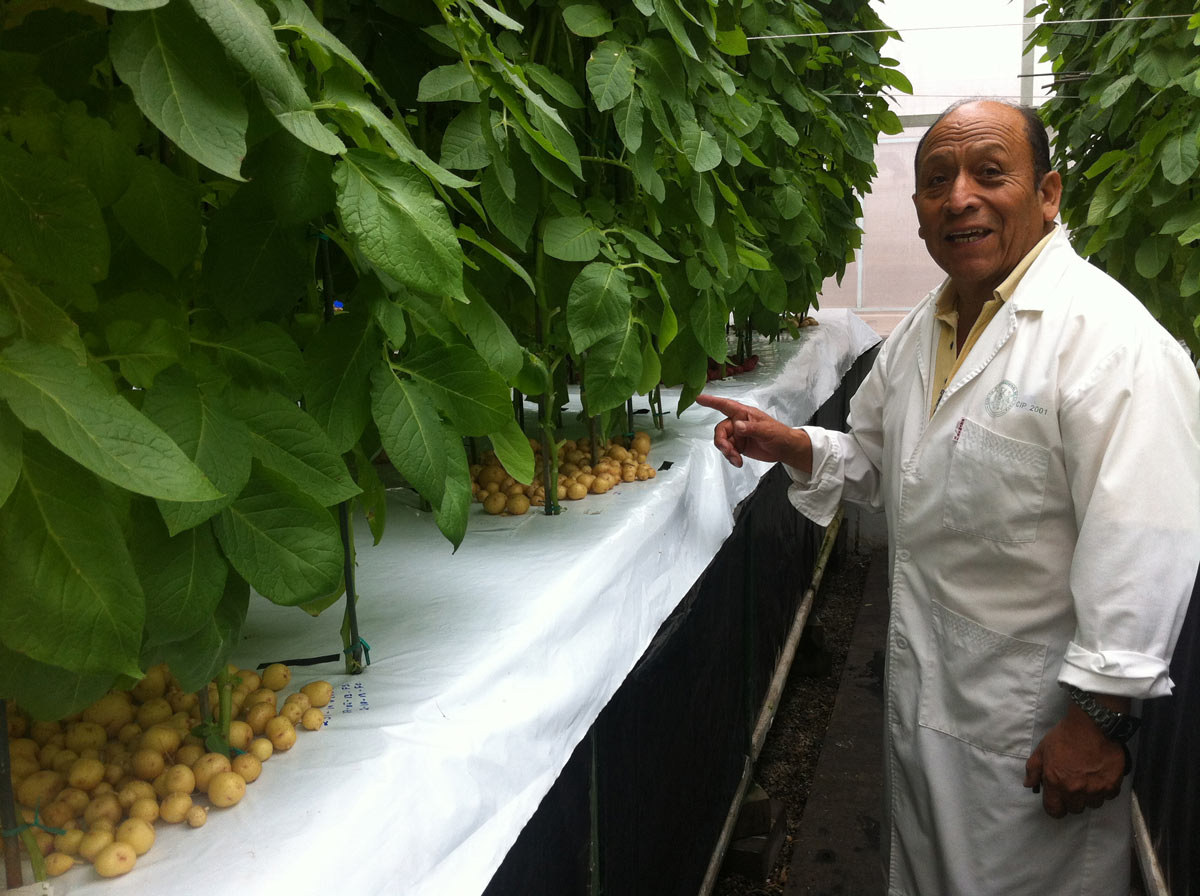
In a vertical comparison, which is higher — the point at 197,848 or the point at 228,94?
the point at 228,94

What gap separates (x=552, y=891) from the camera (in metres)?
1.19

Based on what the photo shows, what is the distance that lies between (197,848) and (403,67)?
1011 mm

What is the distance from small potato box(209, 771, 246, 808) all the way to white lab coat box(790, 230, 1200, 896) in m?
1.04

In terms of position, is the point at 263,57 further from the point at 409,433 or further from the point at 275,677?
the point at 275,677

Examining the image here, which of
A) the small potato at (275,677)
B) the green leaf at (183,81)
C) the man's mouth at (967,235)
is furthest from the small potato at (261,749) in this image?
the man's mouth at (967,235)

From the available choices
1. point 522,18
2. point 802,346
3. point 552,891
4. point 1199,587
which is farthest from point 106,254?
point 802,346

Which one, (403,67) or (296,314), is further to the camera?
(403,67)

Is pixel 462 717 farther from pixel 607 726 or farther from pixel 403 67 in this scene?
pixel 403 67

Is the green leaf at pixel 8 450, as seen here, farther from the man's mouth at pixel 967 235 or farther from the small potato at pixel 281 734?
the man's mouth at pixel 967 235

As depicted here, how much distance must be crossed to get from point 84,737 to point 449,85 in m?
0.80

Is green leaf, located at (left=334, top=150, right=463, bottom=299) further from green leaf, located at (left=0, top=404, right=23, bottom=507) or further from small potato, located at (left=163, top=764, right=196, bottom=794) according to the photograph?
small potato, located at (left=163, top=764, right=196, bottom=794)

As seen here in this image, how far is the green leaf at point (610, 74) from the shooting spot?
4.79 ft

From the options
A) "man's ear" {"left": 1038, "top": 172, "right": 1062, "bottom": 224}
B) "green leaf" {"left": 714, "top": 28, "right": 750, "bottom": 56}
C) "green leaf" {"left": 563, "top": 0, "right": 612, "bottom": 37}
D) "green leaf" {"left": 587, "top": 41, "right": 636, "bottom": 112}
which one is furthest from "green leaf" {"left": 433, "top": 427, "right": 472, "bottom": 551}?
"green leaf" {"left": 714, "top": 28, "right": 750, "bottom": 56}

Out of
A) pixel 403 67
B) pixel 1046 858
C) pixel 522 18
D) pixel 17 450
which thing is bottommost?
pixel 1046 858
